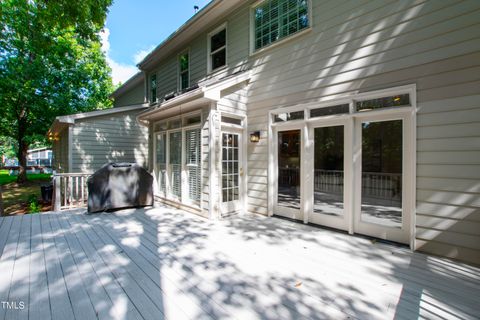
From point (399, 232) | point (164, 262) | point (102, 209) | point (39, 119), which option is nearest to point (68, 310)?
point (164, 262)

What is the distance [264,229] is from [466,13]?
13.9 feet

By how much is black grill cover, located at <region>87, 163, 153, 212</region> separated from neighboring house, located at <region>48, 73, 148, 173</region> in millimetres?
2942

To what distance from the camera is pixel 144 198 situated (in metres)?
5.87

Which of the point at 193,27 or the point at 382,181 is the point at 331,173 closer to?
the point at 382,181

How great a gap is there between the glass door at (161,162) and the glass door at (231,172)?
2.19 meters

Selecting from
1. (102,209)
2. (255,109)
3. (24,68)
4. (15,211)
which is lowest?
(15,211)

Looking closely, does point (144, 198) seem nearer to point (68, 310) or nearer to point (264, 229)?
point (264, 229)

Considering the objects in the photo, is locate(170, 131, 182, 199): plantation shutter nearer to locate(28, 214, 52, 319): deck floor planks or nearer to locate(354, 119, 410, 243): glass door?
locate(28, 214, 52, 319): deck floor planks

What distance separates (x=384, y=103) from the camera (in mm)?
3600

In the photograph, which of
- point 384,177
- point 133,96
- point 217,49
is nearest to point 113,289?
point 384,177

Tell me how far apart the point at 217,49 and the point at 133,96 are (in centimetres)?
780

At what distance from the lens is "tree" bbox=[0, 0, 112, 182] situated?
10219 millimetres

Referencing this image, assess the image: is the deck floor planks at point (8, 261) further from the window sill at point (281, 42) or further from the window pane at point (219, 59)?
the window pane at point (219, 59)

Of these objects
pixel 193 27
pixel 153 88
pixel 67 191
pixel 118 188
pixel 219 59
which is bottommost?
pixel 67 191
